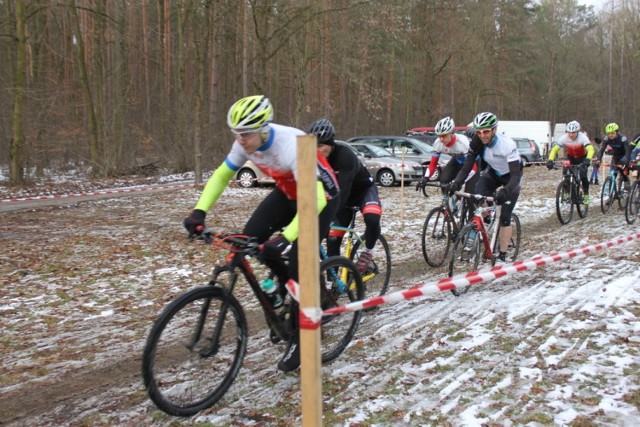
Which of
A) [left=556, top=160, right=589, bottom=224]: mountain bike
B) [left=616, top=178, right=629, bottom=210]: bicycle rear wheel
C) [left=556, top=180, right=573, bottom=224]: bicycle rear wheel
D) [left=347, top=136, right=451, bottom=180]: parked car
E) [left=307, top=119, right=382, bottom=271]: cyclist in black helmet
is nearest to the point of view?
[left=307, top=119, right=382, bottom=271]: cyclist in black helmet

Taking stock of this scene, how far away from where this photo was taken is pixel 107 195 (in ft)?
56.3

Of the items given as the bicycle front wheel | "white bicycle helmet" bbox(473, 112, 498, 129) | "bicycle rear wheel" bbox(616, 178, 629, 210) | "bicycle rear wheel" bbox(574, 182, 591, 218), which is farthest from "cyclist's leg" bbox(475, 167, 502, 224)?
"bicycle rear wheel" bbox(616, 178, 629, 210)

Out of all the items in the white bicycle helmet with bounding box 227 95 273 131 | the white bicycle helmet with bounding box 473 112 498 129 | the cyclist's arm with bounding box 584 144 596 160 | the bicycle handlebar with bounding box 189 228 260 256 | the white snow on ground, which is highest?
the white bicycle helmet with bounding box 473 112 498 129

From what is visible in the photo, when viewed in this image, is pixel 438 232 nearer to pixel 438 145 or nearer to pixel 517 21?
pixel 438 145

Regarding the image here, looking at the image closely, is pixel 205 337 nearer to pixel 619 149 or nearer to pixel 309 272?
pixel 309 272

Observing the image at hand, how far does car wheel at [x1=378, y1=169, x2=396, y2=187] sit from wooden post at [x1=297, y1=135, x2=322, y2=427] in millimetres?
17749

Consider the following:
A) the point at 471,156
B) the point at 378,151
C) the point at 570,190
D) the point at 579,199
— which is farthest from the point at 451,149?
the point at 378,151

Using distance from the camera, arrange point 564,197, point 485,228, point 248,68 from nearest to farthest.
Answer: point 485,228
point 564,197
point 248,68

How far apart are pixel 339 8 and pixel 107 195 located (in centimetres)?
1176

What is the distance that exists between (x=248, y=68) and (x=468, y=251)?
2605 cm

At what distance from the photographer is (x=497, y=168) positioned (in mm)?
7539

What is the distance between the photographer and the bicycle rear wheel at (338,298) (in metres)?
4.50

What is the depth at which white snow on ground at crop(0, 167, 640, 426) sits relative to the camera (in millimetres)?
3568

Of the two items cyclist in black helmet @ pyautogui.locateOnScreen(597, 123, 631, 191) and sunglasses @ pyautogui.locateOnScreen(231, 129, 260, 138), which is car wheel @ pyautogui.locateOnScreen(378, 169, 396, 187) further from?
sunglasses @ pyautogui.locateOnScreen(231, 129, 260, 138)
